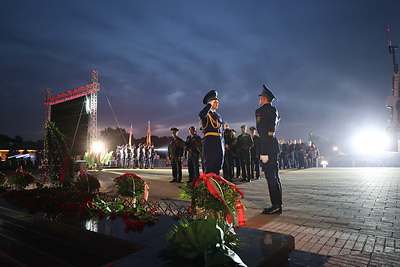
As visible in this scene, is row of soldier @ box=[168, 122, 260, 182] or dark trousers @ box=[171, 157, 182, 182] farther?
dark trousers @ box=[171, 157, 182, 182]

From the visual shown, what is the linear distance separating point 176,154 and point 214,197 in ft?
28.2

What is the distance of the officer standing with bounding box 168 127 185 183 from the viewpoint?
11.1m

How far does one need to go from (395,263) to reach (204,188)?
6.70 ft

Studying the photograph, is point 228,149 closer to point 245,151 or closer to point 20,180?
point 245,151

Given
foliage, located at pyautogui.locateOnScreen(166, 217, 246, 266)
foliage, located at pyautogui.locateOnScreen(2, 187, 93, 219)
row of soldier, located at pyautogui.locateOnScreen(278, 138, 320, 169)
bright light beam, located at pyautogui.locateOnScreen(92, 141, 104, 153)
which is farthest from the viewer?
bright light beam, located at pyautogui.locateOnScreen(92, 141, 104, 153)

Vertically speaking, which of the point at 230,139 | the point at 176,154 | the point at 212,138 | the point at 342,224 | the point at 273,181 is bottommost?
the point at 342,224

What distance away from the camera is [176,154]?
37.4 ft

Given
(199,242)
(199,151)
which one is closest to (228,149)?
(199,151)

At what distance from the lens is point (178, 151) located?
37.7 feet

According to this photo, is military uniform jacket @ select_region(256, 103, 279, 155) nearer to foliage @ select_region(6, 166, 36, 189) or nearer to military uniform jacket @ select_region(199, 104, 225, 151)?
military uniform jacket @ select_region(199, 104, 225, 151)

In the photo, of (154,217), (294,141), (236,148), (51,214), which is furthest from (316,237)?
(294,141)

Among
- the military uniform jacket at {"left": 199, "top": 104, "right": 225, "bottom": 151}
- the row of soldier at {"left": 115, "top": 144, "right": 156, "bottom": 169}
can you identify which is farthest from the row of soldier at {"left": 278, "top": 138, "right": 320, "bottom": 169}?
the military uniform jacket at {"left": 199, "top": 104, "right": 225, "bottom": 151}

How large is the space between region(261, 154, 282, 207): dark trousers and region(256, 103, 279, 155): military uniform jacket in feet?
0.48

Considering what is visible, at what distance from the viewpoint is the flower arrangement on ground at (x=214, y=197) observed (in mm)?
2887
